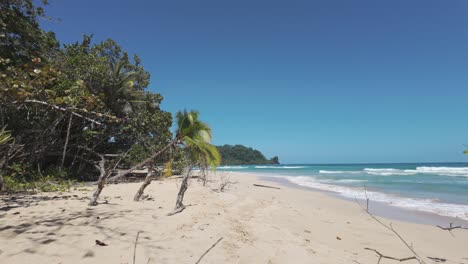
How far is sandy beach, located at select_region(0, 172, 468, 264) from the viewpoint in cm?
326

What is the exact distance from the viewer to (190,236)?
4078 mm

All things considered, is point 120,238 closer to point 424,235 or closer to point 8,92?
point 8,92

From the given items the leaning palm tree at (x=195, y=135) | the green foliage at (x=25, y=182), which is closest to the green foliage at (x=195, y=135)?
the leaning palm tree at (x=195, y=135)

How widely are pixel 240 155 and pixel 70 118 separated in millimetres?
101218

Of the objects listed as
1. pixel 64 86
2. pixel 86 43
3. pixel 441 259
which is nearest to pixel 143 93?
pixel 86 43

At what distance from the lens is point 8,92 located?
3928 mm

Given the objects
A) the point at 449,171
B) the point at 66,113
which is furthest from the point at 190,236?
the point at 449,171

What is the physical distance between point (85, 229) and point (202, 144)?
4.16 metres

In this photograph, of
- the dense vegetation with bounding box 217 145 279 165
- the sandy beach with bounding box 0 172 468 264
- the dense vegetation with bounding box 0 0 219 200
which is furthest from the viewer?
the dense vegetation with bounding box 217 145 279 165

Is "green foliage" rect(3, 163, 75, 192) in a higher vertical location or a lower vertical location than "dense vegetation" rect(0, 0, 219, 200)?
lower

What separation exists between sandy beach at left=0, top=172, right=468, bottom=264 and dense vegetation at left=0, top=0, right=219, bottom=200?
1.15 m

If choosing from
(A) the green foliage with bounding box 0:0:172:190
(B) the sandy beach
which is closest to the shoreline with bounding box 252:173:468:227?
(B) the sandy beach

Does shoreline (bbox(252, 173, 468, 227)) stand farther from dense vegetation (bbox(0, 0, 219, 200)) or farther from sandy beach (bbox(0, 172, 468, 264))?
dense vegetation (bbox(0, 0, 219, 200))

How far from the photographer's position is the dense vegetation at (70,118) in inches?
190
